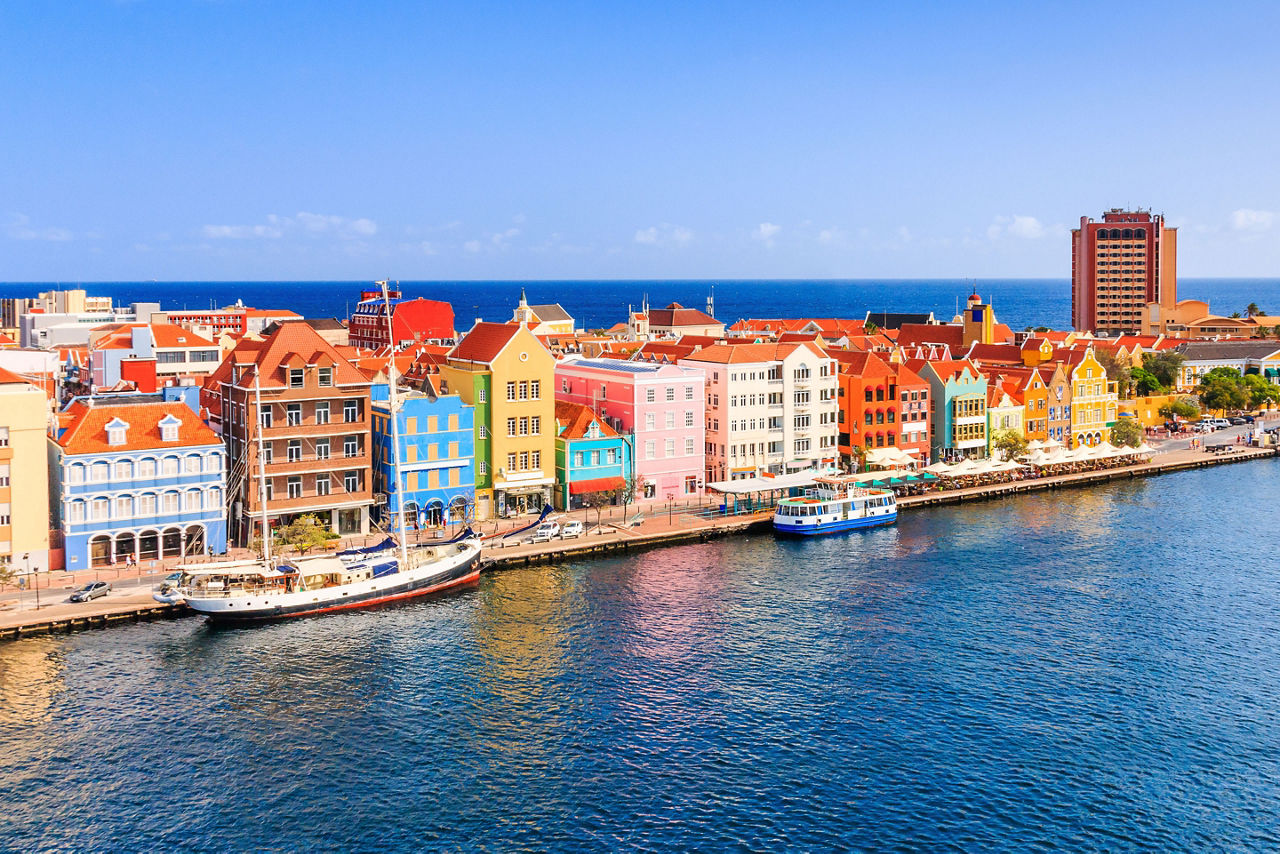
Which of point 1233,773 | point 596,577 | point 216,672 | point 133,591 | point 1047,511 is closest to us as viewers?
point 1233,773

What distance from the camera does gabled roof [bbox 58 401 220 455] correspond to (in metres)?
70.8

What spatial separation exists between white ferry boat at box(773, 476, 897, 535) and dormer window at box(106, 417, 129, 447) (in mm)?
47608

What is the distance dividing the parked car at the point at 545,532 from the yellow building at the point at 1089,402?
67415 mm

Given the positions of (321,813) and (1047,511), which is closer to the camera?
(321,813)

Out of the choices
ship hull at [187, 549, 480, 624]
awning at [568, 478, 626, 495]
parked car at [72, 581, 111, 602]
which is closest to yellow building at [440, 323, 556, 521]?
awning at [568, 478, 626, 495]

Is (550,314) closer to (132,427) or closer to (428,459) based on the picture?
(428,459)

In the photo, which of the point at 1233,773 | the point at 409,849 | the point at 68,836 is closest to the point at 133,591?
the point at 68,836

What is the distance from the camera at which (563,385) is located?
10512cm

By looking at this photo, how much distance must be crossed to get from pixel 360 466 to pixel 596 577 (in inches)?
739

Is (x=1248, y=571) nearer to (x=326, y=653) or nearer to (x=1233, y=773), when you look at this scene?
(x=1233, y=773)

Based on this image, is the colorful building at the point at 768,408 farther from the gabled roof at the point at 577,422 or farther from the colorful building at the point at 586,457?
the gabled roof at the point at 577,422

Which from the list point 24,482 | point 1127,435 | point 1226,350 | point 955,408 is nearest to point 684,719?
point 24,482

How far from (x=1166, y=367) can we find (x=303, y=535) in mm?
122725

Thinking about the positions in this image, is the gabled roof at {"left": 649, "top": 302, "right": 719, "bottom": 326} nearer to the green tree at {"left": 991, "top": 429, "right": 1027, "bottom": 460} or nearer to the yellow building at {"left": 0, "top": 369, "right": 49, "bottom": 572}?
the green tree at {"left": 991, "top": 429, "right": 1027, "bottom": 460}
